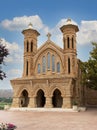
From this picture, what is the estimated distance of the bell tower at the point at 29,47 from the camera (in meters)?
48.4

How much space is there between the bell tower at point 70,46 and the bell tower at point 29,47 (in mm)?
6604

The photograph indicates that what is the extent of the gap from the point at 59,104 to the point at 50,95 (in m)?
4.31

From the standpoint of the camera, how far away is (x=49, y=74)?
151 ft

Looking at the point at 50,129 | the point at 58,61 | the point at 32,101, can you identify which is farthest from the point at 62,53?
the point at 50,129

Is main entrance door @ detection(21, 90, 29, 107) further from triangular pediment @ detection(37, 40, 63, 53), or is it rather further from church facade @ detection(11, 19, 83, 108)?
triangular pediment @ detection(37, 40, 63, 53)

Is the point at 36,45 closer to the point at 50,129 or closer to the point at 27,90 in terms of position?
the point at 27,90

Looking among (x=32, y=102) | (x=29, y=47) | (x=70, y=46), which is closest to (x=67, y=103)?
(x=32, y=102)

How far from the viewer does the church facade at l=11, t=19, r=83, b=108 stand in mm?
41281

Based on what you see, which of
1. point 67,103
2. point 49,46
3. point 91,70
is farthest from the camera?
point 49,46

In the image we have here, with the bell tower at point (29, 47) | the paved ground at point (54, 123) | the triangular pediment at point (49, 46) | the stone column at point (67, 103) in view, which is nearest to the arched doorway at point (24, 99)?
the bell tower at point (29, 47)

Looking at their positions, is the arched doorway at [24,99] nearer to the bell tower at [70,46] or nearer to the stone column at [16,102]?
the stone column at [16,102]

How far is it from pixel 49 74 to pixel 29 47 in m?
7.71

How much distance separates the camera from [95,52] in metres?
33.2

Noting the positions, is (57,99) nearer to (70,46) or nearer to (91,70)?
(70,46)
